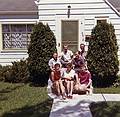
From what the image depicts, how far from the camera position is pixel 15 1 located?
19.3m

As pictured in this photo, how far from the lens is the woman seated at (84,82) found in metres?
12.8

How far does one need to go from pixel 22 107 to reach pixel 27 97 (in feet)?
4.46

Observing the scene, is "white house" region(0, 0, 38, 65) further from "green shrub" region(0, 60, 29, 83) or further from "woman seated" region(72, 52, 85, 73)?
"woman seated" region(72, 52, 85, 73)

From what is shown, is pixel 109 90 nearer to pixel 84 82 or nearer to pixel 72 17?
pixel 84 82

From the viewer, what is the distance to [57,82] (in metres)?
12.3

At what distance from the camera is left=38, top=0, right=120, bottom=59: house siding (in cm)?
1692

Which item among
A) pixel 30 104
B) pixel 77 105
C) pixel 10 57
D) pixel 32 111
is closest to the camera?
pixel 32 111

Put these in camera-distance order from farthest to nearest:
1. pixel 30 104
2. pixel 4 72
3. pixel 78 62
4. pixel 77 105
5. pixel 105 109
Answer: pixel 4 72 → pixel 78 62 → pixel 30 104 → pixel 77 105 → pixel 105 109

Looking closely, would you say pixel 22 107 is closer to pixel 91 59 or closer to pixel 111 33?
pixel 91 59

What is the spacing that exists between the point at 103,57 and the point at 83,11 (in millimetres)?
3485

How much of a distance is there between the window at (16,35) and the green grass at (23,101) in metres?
3.62

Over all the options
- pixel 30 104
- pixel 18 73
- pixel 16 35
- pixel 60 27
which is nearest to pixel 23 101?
pixel 30 104

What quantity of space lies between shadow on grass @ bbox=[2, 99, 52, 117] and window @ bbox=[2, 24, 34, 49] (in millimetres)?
7070

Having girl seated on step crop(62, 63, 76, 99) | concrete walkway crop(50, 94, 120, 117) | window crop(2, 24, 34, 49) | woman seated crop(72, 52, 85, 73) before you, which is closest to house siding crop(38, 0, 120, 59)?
window crop(2, 24, 34, 49)
